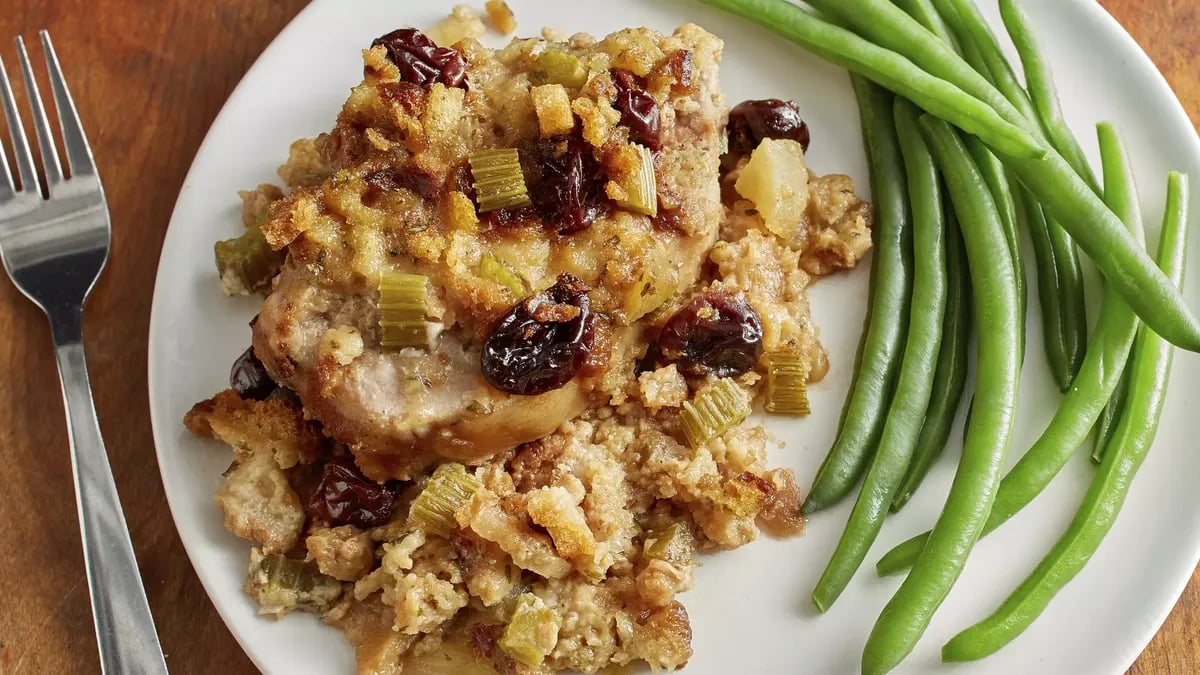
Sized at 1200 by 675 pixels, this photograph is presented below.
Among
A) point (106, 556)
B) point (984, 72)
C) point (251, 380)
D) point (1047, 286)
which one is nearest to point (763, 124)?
point (984, 72)

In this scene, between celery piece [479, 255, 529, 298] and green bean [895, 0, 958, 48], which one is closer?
celery piece [479, 255, 529, 298]

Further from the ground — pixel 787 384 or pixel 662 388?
pixel 787 384

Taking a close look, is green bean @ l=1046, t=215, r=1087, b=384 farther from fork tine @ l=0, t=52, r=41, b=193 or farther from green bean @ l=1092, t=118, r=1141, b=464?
fork tine @ l=0, t=52, r=41, b=193

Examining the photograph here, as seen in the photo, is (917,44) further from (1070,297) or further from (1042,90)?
(1070,297)

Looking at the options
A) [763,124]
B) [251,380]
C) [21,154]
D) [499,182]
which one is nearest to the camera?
[499,182]

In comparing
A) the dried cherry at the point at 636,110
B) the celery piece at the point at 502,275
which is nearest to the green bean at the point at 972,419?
the dried cherry at the point at 636,110

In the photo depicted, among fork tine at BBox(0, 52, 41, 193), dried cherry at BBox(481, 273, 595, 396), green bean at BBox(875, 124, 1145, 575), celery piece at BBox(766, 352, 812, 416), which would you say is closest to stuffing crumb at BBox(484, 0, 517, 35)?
Answer: dried cherry at BBox(481, 273, 595, 396)
